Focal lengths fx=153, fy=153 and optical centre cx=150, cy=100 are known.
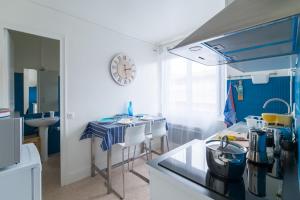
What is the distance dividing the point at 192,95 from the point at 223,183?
91.1 inches

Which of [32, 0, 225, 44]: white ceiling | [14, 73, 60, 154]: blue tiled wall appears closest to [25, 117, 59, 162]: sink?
[14, 73, 60, 154]: blue tiled wall

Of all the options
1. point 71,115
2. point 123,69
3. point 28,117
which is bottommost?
point 28,117

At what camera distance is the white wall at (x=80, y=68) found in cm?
185

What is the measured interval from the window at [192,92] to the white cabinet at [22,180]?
7.96 ft

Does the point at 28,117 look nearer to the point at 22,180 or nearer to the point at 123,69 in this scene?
the point at 123,69

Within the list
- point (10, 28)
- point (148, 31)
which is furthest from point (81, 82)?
point (148, 31)

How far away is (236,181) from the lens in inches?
29.8

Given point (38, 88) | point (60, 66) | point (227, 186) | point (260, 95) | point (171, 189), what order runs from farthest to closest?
point (38, 88)
point (260, 95)
point (60, 66)
point (171, 189)
point (227, 186)

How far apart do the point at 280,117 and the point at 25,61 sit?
3878 mm

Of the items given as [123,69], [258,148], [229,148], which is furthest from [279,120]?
[123,69]

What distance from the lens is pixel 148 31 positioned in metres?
2.80

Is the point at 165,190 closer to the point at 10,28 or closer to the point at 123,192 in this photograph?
the point at 123,192

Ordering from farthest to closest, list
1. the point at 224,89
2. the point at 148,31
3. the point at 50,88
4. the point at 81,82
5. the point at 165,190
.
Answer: the point at 50,88 → the point at 148,31 → the point at 224,89 → the point at 81,82 → the point at 165,190

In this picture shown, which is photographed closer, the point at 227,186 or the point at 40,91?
the point at 227,186
